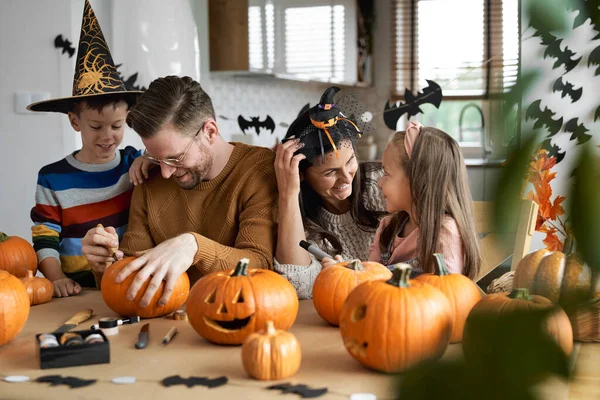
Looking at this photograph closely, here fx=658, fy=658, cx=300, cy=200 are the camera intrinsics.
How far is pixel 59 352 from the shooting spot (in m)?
1.04

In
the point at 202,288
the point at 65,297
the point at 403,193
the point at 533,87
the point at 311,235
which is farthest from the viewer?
the point at 311,235

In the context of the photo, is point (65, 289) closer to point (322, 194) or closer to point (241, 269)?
point (241, 269)

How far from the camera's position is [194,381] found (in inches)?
37.7

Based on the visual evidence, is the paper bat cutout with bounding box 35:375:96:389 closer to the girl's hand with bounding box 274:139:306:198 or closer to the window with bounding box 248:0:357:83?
the girl's hand with bounding box 274:139:306:198

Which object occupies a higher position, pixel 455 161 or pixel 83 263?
pixel 455 161

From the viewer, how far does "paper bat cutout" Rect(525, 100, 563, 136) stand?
0.21 m

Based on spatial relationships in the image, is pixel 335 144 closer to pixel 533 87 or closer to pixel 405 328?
pixel 405 328

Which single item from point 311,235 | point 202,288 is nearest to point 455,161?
point 311,235

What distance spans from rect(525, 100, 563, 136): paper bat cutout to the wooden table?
1.97 feet

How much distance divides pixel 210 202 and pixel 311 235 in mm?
317

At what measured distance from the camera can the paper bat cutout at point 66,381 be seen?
96 centimetres

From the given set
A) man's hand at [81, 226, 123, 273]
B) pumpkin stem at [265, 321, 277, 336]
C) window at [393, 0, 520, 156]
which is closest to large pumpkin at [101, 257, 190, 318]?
man's hand at [81, 226, 123, 273]

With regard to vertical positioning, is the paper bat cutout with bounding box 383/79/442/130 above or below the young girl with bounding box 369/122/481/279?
above

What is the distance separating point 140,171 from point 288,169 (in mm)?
448
